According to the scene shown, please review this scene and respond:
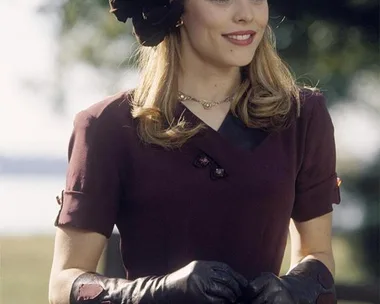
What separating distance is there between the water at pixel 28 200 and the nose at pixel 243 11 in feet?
26.3

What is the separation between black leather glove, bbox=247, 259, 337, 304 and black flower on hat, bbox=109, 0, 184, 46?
0.73 meters

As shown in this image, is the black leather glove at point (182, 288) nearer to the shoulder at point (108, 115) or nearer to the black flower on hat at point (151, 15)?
the shoulder at point (108, 115)

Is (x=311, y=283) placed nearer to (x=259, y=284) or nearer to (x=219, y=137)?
(x=259, y=284)

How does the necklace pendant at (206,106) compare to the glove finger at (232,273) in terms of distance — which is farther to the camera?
the necklace pendant at (206,106)

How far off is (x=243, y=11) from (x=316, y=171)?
1.55 feet

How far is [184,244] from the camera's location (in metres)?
3.14

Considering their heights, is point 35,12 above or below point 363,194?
above

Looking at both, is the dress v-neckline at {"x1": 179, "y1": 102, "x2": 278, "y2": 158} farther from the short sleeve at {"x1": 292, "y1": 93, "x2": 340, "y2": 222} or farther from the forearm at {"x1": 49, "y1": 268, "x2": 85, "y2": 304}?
the forearm at {"x1": 49, "y1": 268, "x2": 85, "y2": 304}

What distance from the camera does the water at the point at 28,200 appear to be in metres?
11.7

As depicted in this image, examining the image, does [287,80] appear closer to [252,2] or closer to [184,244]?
[252,2]

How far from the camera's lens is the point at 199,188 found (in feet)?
10.3

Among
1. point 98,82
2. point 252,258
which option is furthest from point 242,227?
point 98,82

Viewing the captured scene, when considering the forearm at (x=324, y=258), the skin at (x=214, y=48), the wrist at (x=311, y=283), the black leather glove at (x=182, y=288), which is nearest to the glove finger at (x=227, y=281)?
the black leather glove at (x=182, y=288)

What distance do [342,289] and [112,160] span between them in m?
2.85
